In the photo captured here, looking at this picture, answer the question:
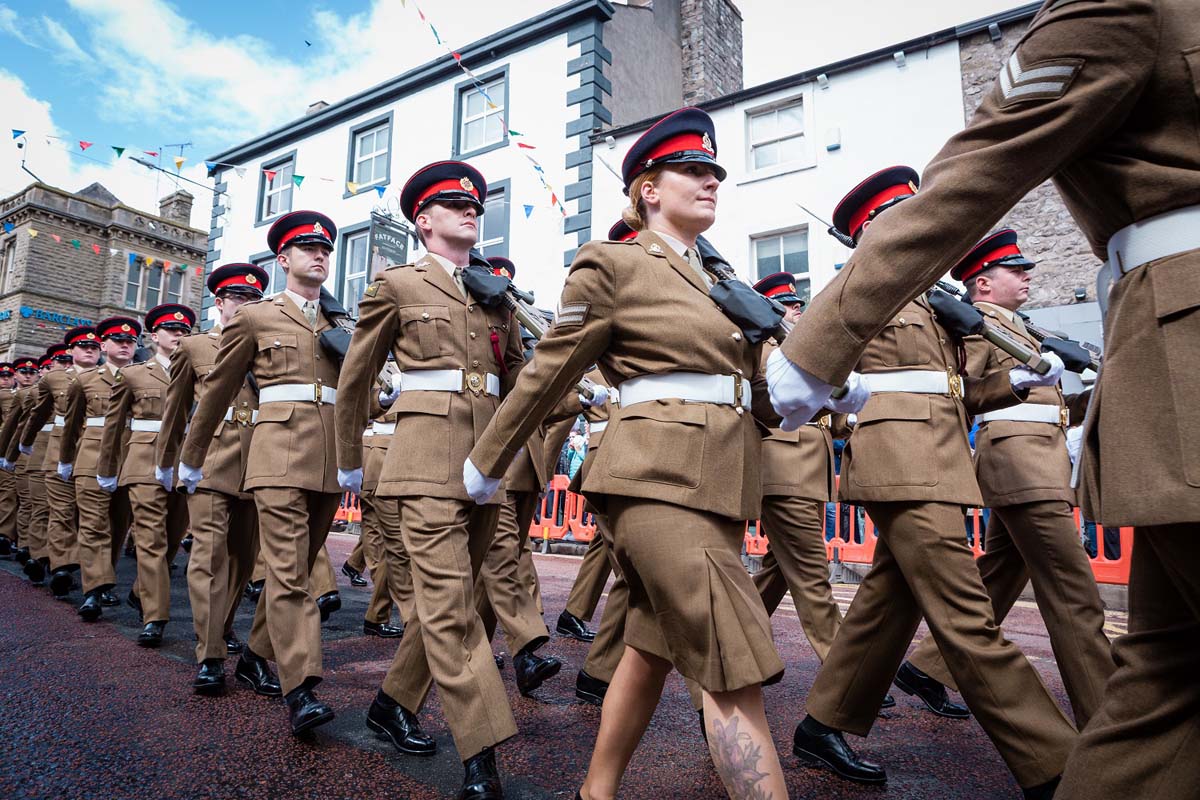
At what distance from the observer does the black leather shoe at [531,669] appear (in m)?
3.97

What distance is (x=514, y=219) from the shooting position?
16125 millimetres

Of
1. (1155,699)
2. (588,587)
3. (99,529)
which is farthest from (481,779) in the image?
(99,529)

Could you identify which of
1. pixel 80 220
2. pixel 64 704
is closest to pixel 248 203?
pixel 80 220

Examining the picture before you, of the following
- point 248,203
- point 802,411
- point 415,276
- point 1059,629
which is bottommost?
point 1059,629

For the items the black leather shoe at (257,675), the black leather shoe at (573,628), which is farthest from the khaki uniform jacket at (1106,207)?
the black leather shoe at (573,628)

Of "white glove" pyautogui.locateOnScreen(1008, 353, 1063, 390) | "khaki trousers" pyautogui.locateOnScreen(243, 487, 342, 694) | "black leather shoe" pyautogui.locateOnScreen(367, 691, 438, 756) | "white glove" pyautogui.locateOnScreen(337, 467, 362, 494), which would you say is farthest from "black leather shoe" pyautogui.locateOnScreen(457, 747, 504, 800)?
"white glove" pyautogui.locateOnScreen(1008, 353, 1063, 390)

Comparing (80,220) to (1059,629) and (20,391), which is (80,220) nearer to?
(20,391)

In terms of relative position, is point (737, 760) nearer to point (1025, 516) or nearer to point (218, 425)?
point (1025, 516)

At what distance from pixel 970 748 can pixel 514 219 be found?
1401 centimetres

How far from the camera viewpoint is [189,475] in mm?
4359

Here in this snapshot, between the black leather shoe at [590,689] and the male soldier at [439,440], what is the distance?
33.7 inches

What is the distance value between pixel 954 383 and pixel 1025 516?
722 mm

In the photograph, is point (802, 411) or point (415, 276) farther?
point (415, 276)

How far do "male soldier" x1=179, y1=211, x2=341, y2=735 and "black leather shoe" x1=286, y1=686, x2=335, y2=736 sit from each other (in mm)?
81
